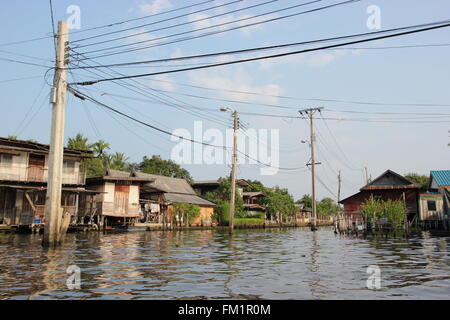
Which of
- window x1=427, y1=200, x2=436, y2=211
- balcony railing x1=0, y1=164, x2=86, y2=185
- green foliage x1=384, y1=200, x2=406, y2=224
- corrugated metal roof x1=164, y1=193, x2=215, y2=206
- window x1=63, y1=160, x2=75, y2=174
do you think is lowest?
green foliage x1=384, y1=200, x2=406, y2=224

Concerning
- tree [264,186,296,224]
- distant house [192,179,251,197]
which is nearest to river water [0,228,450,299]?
tree [264,186,296,224]

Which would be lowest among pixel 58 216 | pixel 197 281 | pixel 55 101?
pixel 197 281

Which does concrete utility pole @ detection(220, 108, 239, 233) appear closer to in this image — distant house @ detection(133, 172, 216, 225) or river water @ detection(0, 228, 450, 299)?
distant house @ detection(133, 172, 216, 225)

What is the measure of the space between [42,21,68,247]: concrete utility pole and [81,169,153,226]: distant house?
20.7m

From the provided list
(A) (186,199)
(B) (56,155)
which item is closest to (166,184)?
(A) (186,199)

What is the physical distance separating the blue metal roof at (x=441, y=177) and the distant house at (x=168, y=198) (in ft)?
83.8

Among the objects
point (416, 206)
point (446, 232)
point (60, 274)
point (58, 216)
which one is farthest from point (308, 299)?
point (416, 206)

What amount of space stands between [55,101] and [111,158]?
4756cm

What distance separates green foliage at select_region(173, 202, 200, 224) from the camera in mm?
45594

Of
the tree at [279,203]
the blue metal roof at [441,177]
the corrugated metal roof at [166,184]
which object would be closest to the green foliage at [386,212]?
the blue metal roof at [441,177]

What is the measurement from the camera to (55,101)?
57.9 ft

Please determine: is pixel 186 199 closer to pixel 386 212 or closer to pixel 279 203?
pixel 279 203

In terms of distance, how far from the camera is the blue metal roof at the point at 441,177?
114ft

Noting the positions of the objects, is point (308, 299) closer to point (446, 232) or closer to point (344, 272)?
point (344, 272)
